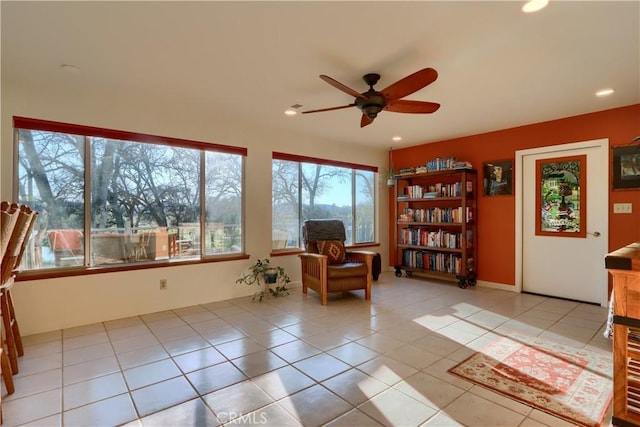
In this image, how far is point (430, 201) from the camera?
544cm

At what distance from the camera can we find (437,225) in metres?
5.28

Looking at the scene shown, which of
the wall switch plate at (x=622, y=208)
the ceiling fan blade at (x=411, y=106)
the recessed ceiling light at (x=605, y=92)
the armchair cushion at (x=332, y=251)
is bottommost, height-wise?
the armchair cushion at (x=332, y=251)

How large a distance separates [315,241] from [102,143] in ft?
9.11

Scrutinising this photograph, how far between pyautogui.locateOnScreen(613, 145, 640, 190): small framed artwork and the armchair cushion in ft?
11.0

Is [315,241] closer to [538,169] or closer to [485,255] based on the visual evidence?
[485,255]

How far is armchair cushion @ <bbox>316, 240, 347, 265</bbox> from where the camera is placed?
4.34 metres

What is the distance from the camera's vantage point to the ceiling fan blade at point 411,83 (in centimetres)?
223

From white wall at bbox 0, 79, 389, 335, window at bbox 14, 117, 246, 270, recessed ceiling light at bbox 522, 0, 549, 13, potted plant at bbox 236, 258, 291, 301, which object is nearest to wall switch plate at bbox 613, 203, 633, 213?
recessed ceiling light at bbox 522, 0, 549, 13

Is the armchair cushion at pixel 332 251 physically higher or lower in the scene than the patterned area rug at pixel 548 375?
higher

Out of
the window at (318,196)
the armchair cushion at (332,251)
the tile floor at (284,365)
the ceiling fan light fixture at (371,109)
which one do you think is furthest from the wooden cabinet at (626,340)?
the window at (318,196)

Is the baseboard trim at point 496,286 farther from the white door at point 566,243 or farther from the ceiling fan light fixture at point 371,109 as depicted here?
the ceiling fan light fixture at point 371,109

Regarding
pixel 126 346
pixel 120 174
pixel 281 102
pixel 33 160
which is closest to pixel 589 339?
pixel 281 102

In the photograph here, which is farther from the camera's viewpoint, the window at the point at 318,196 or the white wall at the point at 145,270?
the window at the point at 318,196

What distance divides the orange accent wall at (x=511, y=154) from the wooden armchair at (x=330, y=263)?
196 centimetres
